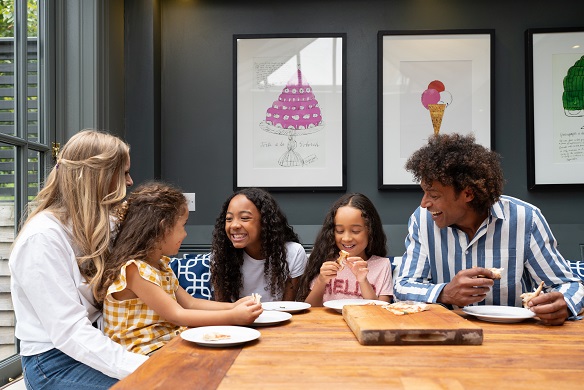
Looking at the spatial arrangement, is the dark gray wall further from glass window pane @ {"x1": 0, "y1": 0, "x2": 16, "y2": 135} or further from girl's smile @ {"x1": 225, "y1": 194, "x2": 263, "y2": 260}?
glass window pane @ {"x1": 0, "y1": 0, "x2": 16, "y2": 135}

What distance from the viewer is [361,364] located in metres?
1.11

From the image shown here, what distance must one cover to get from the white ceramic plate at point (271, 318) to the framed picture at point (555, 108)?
2.18 meters

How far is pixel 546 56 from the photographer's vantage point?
10.5ft

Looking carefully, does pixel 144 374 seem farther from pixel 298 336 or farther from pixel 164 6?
pixel 164 6

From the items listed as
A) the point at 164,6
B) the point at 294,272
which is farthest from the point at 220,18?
the point at 294,272

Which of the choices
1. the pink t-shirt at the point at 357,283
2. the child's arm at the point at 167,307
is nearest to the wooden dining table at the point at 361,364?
the child's arm at the point at 167,307

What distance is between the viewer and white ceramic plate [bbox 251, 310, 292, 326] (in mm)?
1490

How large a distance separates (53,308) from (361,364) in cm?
84

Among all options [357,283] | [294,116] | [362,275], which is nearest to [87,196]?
[362,275]

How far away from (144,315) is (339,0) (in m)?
2.39

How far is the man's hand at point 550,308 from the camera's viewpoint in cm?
148

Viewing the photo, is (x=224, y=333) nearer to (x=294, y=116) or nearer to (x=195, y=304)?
(x=195, y=304)

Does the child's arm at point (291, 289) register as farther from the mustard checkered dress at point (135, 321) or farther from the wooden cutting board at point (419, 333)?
the wooden cutting board at point (419, 333)

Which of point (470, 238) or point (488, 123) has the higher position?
point (488, 123)
